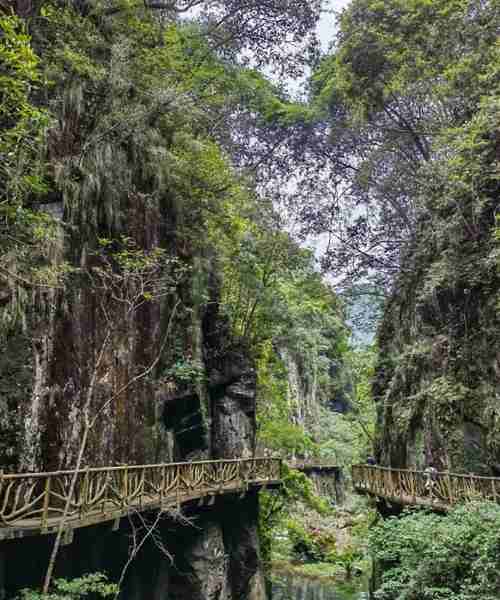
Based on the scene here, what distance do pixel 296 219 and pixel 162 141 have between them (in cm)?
903

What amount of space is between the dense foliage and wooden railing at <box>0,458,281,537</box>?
461 centimetres

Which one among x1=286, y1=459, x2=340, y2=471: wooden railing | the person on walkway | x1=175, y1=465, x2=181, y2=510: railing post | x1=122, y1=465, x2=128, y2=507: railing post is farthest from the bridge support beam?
x1=286, y1=459, x2=340, y2=471: wooden railing

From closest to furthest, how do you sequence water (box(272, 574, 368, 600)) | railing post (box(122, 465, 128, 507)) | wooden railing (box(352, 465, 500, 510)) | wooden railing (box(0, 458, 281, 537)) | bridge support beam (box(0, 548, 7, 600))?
1. wooden railing (box(0, 458, 281, 537))
2. bridge support beam (box(0, 548, 7, 600))
3. railing post (box(122, 465, 128, 507))
4. wooden railing (box(352, 465, 500, 510))
5. water (box(272, 574, 368, 600))

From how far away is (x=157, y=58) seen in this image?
48.9 ft

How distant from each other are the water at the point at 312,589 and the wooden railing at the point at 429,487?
22.2 ft

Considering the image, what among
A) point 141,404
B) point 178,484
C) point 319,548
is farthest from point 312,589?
point 141,404

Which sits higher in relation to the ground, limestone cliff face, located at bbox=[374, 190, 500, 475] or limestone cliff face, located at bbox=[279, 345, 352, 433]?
limestone cliff face, located at bbox=[279, 345, 352, 433]

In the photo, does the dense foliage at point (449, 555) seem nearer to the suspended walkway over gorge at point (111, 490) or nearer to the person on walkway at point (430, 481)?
the person on walkway at point (430, 481)

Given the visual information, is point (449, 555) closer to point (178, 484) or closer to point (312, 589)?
point (178, 484)

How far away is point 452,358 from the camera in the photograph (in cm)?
1529

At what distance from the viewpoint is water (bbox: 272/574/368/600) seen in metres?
20.9

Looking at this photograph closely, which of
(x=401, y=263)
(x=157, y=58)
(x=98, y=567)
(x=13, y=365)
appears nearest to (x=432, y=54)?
(x=401, y=263)

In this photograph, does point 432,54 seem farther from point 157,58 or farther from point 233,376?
point 233,376

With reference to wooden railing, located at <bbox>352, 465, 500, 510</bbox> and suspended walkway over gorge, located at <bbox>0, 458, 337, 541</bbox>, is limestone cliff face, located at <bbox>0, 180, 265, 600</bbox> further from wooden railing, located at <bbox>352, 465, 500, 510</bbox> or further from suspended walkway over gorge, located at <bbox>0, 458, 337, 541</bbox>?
wooden railing, located at <bbox>352, 465, 500, 510</bbox>
